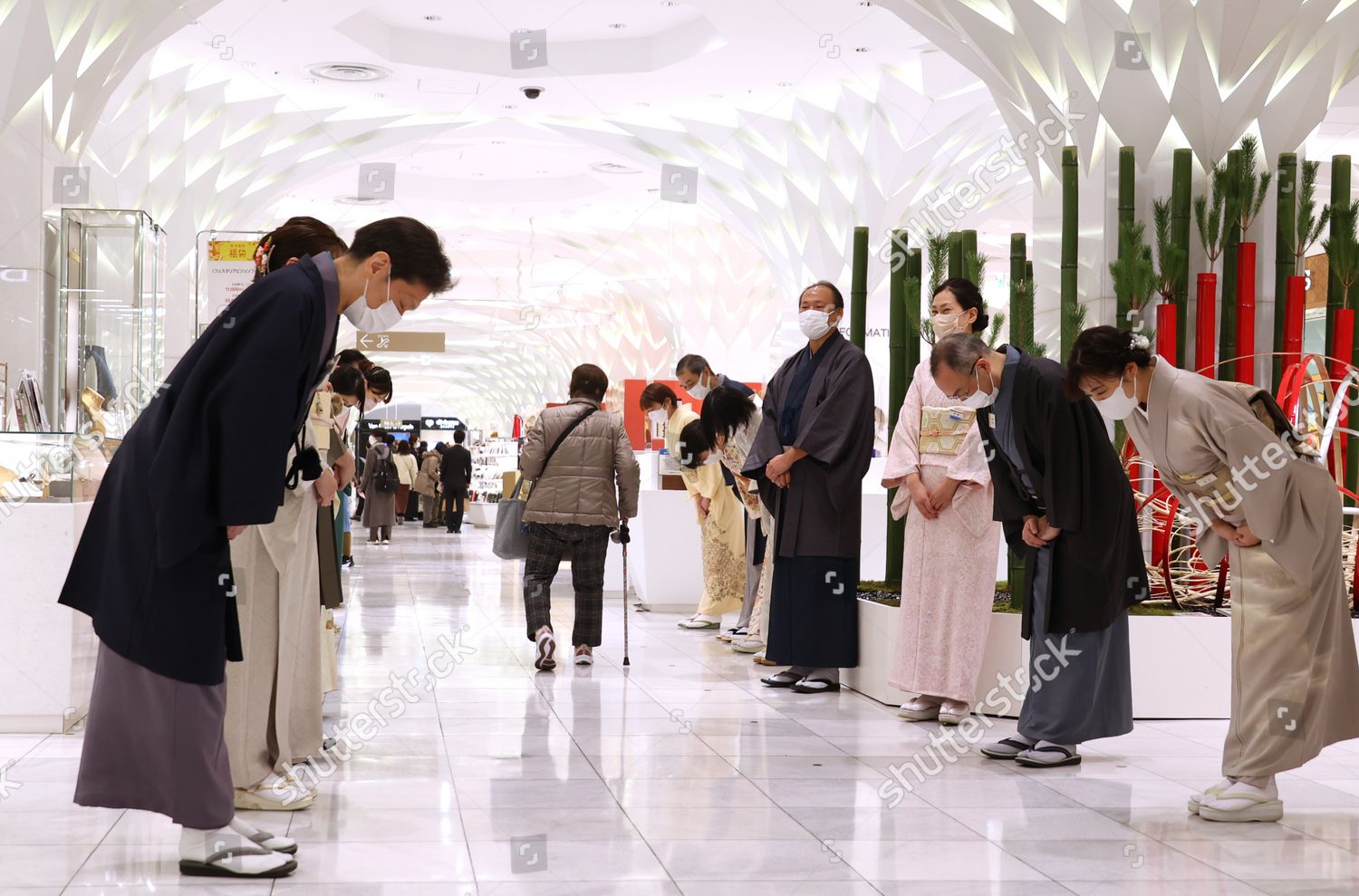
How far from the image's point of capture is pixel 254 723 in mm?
3744

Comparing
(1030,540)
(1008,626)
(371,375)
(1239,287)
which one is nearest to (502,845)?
(1030,540)

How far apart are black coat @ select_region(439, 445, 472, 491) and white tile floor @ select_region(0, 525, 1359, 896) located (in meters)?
16.1

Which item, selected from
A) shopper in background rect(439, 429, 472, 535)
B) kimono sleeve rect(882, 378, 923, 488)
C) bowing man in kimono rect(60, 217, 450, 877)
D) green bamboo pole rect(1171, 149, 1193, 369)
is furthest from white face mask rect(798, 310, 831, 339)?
shopper in background rect(439, 429, 472, 535)

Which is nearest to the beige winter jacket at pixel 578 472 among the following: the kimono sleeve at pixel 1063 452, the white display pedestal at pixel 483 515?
the kimono sleeve at pixel 1063 452

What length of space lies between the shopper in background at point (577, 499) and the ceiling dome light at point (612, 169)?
44.9 feet

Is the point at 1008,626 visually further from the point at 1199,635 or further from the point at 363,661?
the point at 363,661

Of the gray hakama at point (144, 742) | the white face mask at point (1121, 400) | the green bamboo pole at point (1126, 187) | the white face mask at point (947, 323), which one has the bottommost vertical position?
the gray hakama at point (144, 742)

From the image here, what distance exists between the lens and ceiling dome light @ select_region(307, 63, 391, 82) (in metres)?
14.6

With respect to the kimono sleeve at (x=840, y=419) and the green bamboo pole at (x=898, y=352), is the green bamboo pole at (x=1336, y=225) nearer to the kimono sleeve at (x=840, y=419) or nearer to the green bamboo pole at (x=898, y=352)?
the green bamboo pole at (x=898, y=352)

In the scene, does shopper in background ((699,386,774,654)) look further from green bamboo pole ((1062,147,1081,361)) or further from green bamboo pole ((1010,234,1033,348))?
green bamboo pole ((1062,147,1081,361))

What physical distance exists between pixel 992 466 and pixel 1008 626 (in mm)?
1006

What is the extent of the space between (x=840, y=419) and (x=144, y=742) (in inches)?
146

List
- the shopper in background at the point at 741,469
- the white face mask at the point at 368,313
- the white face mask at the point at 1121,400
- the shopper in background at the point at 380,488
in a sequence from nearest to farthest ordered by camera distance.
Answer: the white face mask at the point at 368,313
the white face mask at the point at 1121,400
the shopper in background at the point at 741,469
the shopper in background at the point at 380,488

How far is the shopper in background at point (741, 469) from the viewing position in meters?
7.45
